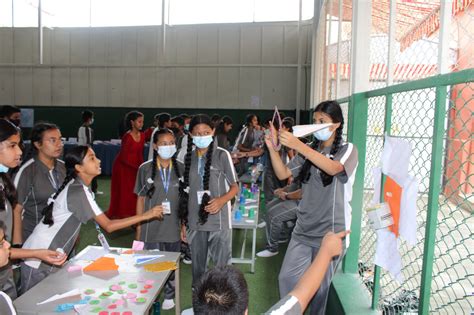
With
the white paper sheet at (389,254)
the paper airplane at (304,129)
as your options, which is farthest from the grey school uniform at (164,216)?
the white paper sheet at (389,254)

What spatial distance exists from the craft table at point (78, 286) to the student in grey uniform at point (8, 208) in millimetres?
135

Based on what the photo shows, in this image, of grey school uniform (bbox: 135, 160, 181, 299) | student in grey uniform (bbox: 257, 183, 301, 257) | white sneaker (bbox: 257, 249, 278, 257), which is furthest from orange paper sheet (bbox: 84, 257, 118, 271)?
white sneaker (bbox: 257, 249, 278, 257)

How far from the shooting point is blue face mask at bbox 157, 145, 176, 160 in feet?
10.8

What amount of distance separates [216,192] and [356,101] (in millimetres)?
1227

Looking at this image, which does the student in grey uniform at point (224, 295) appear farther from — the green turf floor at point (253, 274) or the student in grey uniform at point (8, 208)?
the green turf floor at point (253, 274)

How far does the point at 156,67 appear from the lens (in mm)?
12555

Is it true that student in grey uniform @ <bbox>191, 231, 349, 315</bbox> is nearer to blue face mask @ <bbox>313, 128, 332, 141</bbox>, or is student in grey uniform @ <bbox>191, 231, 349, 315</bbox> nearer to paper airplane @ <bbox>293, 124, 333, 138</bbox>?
paper airplane @ <bbox>293, 124, 333, 138</bbox>

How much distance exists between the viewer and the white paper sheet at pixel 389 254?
161cm

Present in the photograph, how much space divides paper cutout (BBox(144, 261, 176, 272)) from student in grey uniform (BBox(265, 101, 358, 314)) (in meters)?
0.69

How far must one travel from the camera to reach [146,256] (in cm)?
A: 268

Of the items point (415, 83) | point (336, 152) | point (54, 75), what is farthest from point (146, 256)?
point (54, 75)

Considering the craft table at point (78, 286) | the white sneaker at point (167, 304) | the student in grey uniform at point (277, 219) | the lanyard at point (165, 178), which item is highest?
the lanyard at point (165, 178)

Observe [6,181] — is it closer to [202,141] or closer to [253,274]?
[202,141]

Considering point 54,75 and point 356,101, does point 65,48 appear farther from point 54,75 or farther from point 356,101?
point 356,101
